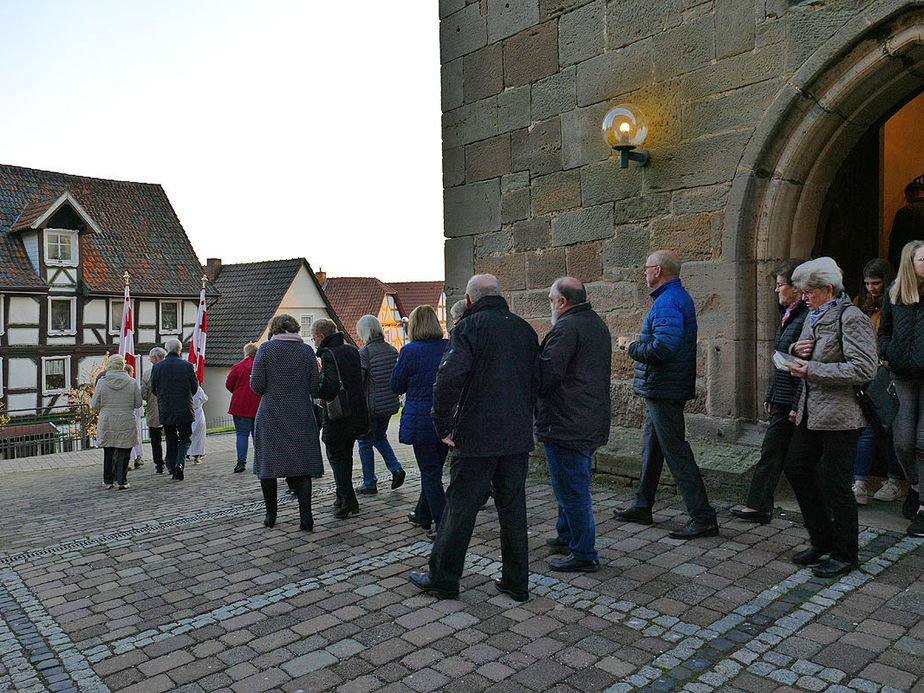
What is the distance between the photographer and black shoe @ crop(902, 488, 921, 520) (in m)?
4.85

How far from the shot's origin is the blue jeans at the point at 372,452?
6.93 metres

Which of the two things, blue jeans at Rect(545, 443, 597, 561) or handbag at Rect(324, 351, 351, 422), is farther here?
handbag at Rect(324, 351, 351, 422)

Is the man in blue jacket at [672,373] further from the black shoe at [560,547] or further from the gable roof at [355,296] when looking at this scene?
the gable roof at [355,296]

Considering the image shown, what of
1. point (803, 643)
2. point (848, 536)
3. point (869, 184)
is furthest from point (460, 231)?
point (803, 643)

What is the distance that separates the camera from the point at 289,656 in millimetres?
3404

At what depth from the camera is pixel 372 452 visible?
22.9ft

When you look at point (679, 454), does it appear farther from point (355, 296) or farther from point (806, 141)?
point (355, 296)

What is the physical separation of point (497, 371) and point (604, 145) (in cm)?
329

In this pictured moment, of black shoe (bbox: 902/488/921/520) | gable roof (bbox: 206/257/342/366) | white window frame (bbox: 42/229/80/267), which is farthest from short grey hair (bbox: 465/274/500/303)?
gable roof (bbox: 206/257/342/366)

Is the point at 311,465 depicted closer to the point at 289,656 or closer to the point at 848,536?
the point at 289,656

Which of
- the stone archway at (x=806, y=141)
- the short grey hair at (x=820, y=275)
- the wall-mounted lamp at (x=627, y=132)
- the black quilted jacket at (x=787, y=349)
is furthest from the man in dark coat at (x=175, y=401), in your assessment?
the short grey hair at (x=820, y=275)

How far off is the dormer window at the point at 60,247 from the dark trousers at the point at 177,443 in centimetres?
1911

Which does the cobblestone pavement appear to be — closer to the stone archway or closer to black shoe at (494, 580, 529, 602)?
black shoe at (494, 580, 529, 602)

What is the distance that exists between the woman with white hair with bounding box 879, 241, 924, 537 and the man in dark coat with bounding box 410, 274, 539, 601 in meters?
2.33
